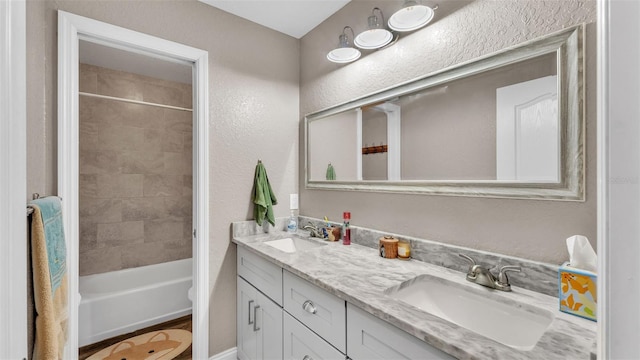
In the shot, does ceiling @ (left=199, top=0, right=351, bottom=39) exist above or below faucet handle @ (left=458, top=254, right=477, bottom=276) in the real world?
above

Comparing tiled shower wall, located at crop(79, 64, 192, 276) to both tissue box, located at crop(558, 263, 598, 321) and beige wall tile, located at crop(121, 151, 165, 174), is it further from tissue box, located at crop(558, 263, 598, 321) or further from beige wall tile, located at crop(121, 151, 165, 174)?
tissue box, located at crop(558, 263, 598, 321)

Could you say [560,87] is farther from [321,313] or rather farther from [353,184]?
[321,313]

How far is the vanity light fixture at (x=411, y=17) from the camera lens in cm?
129

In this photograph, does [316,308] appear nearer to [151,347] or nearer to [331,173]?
[331,173]

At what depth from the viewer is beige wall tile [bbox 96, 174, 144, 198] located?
256 centimetres

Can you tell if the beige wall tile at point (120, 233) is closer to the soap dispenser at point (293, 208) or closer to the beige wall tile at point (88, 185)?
the beige wall tile at point (88, 185)

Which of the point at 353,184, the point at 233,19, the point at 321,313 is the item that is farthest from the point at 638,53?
the point at 233,19

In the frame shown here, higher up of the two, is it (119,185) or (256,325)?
(119,185)

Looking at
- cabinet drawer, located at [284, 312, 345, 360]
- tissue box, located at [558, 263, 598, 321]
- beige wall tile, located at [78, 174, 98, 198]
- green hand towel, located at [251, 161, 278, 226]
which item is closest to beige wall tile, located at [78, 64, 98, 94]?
beige wall tile, located at [78, 174, 98, 198]

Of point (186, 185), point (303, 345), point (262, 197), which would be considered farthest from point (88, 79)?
point (303, 345)

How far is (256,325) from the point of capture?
1.60m

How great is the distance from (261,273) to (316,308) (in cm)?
53

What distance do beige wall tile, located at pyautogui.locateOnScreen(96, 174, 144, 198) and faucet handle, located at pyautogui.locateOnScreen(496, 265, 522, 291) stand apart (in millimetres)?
3056
